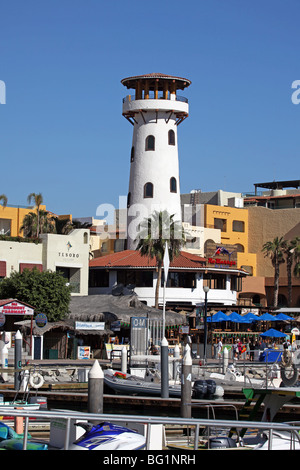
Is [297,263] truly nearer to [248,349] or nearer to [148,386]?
[248,349]

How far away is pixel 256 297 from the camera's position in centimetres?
9019

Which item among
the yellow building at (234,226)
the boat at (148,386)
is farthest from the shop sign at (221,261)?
the boat at (148,386)

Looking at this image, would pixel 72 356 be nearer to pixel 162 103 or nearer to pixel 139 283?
pixel 139 283

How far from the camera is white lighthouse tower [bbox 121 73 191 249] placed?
73250mm

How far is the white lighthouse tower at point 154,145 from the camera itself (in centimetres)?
7325

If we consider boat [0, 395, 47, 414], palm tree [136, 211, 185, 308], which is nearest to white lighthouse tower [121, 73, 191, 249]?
palm tree [136, 211, 185, 308]

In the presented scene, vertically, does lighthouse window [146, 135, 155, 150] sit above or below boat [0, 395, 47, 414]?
above

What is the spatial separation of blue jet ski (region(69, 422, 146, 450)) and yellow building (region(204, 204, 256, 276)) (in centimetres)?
7432

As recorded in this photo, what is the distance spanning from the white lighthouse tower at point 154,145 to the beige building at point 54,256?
9.12 metres

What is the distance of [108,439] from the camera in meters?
15.4

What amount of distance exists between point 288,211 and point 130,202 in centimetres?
2353

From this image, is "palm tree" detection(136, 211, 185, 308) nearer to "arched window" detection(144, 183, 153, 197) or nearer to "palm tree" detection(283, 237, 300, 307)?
"arched window" detection(144, 183, 153, 197)

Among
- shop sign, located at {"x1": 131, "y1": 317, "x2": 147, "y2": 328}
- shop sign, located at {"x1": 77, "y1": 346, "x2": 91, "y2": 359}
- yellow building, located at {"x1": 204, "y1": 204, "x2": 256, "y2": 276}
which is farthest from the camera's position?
yellow building, located at {"x1": 204, "y1": 204, "x2": 256, "y2": 276}
